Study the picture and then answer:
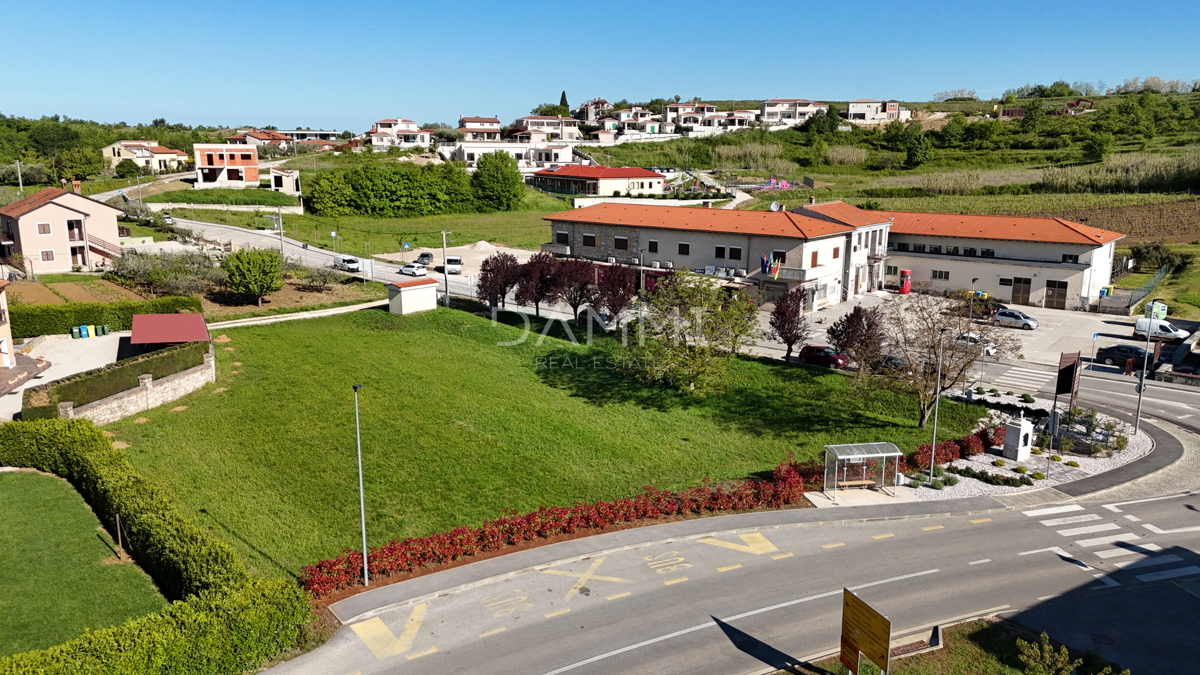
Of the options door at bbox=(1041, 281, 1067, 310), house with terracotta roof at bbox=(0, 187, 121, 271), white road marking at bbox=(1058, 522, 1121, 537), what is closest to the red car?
white road marking at bbox=(1058, 522, 1121, 537)

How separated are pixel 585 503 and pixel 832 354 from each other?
22.4m

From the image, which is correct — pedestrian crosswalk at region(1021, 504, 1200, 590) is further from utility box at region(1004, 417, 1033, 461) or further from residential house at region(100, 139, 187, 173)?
residential house at region(100, 139, 187, 173)

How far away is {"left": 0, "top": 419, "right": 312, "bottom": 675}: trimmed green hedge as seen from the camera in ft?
53.4

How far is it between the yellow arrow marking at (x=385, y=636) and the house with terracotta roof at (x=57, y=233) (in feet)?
178

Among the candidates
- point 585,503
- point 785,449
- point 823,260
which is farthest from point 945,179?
point 585,503

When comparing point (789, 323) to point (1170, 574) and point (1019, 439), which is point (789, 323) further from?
point (1170, 574)

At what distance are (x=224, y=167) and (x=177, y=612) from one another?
10130 centimetres

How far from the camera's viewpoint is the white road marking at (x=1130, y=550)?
987 inches

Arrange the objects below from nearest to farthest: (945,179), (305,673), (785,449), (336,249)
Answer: (305,673) < (785,449) < (336,249) < (945,179)

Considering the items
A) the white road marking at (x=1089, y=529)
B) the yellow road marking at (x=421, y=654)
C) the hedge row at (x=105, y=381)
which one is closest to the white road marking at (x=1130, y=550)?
the white road marking at (x=1089, y=529)

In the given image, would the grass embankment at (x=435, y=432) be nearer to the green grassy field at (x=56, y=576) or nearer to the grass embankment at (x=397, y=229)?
the green grassy field at (x=56, y=576)

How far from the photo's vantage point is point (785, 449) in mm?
34344

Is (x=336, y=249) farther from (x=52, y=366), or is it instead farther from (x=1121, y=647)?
(x=1121, y=647)

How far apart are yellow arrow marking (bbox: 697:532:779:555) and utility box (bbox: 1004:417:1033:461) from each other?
14.2m
